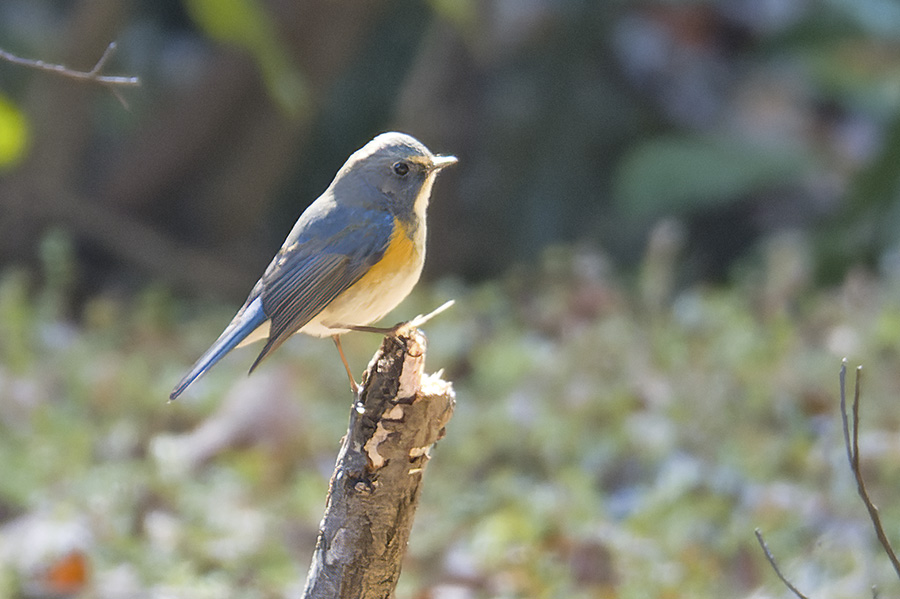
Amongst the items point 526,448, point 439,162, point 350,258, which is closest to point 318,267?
point 350,258

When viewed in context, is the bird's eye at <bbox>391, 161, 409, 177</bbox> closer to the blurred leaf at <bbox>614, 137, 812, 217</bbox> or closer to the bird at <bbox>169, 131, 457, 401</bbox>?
the bird at <bbox>169, 131, 457, 401</bbox>

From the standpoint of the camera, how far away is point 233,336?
2.40 m

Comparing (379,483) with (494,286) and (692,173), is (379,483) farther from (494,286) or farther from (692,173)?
(692,173)

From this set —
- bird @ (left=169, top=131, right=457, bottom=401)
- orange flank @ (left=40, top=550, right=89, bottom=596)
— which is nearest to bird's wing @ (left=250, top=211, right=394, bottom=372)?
bird @ (left=169, top=131, right=457, bottom=401)

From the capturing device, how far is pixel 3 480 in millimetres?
3688

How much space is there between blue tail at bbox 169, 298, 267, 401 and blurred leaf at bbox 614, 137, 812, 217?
4517 millimetres

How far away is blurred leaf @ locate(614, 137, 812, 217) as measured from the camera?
6.66 meters

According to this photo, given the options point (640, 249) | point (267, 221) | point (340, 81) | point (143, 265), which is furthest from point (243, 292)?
point (640, 249)

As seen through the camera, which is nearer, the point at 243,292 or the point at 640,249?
the point at 243,292

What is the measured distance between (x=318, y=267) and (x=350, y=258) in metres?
0.08

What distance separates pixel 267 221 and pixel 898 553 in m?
5.59

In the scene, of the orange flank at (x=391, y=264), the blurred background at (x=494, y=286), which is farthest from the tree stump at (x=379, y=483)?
the blurred background at (x=494, y=286)

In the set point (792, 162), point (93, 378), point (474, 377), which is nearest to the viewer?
point (93, 378)

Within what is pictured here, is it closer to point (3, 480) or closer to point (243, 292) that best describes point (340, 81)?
point (243, 292)
